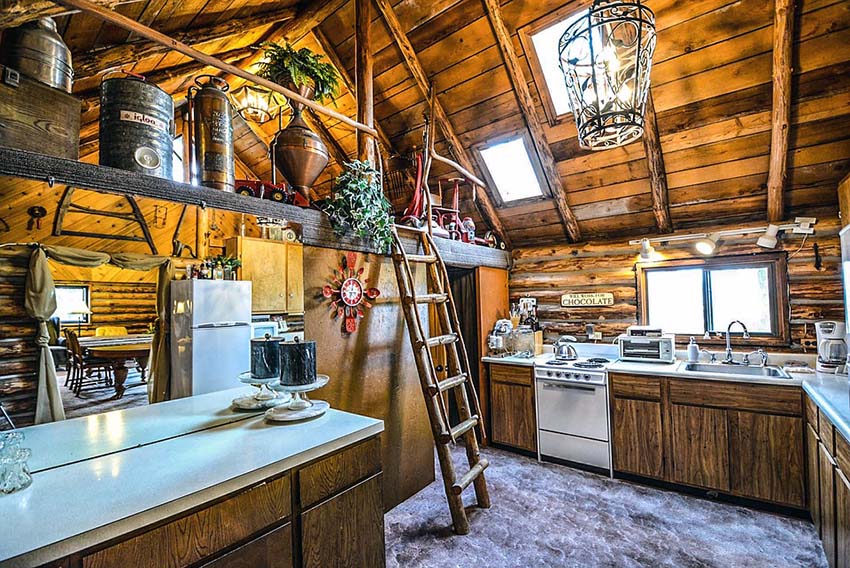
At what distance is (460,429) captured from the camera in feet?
9.08

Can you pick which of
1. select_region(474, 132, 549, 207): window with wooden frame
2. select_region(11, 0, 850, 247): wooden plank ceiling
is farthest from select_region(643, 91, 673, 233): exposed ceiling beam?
select_region(474, 132, 549, 207): window with wooden frame

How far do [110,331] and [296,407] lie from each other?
827mm

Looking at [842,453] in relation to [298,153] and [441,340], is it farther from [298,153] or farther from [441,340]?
[298,153]

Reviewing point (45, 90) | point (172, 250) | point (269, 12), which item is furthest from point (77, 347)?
point (269, 12)

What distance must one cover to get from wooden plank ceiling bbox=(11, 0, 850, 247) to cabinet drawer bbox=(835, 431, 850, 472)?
2191 millimetres

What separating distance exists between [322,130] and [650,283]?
3.96 metres

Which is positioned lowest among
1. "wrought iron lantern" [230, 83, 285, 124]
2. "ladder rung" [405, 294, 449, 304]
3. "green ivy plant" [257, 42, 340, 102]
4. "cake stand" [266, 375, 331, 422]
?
"cake stand" [266, 375, 331, 422]

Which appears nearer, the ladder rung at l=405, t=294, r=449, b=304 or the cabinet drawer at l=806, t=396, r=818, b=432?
the cabinet drawer at l=806, t=396, r=818, b=432

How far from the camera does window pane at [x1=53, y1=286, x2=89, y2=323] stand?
138 cm

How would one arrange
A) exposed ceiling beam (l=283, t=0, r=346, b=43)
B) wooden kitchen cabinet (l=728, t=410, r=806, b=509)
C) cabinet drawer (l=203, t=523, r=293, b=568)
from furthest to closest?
exposed ceiling beam (l=283, t=0, r=346, b=43)
wooden kitchen cabinet (l=728, t=410, r=806, b=509)
cabinet drawer (l=203, t=523, r=293, b=568)

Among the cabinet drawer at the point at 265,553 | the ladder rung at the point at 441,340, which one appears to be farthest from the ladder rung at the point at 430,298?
the cabinet drawer at the point at 265,553

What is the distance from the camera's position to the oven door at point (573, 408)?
3.55m

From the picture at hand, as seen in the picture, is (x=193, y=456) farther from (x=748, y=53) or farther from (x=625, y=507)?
(x=748, y=53)

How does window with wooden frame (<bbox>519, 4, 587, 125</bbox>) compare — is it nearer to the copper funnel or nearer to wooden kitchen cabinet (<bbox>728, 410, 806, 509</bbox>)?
the copper funnel
